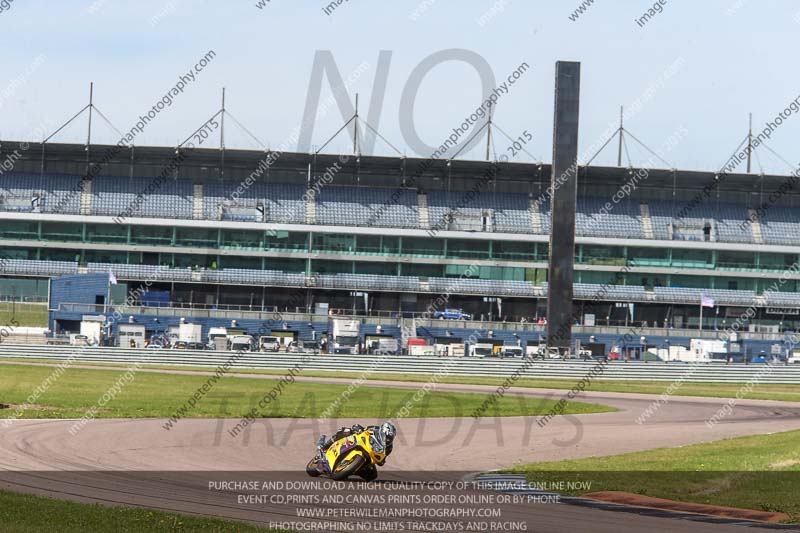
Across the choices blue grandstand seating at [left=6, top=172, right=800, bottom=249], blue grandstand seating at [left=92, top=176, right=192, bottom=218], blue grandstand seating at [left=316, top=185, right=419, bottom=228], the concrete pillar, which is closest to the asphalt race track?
the concrete pillar

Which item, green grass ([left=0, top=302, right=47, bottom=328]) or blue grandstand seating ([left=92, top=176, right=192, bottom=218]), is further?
blue grandstand seating ([left=92, top=176, right=192, bottom=218])

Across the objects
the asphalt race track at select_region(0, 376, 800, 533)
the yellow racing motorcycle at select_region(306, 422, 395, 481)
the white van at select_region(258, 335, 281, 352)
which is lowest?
the asphalt race track at select_region(0, 376, 800, 533)

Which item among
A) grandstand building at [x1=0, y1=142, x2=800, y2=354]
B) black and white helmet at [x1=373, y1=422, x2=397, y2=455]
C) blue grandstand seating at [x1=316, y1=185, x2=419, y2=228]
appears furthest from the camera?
blue grandstand seating at [x1=316, y1=185, x2=419, y2=228]

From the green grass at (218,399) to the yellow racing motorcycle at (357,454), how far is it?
50.3ft

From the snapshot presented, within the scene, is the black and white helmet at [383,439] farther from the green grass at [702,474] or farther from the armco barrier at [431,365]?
the armco barrier at [431,365]

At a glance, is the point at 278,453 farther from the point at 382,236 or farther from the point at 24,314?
the point at 382,236

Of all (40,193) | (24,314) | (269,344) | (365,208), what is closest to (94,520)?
(269,344)

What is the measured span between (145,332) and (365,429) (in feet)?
207

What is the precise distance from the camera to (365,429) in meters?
20.5

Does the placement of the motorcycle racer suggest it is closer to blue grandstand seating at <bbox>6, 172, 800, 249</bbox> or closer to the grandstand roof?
blue grandstand seating at <bbox>6, 172, 800, 249</bbox>

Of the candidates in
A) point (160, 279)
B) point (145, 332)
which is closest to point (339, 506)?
point (145, 332)

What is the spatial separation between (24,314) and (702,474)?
233 ft

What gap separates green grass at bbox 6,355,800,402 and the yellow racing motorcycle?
38904mm

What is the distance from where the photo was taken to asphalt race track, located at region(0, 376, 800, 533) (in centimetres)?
1723
